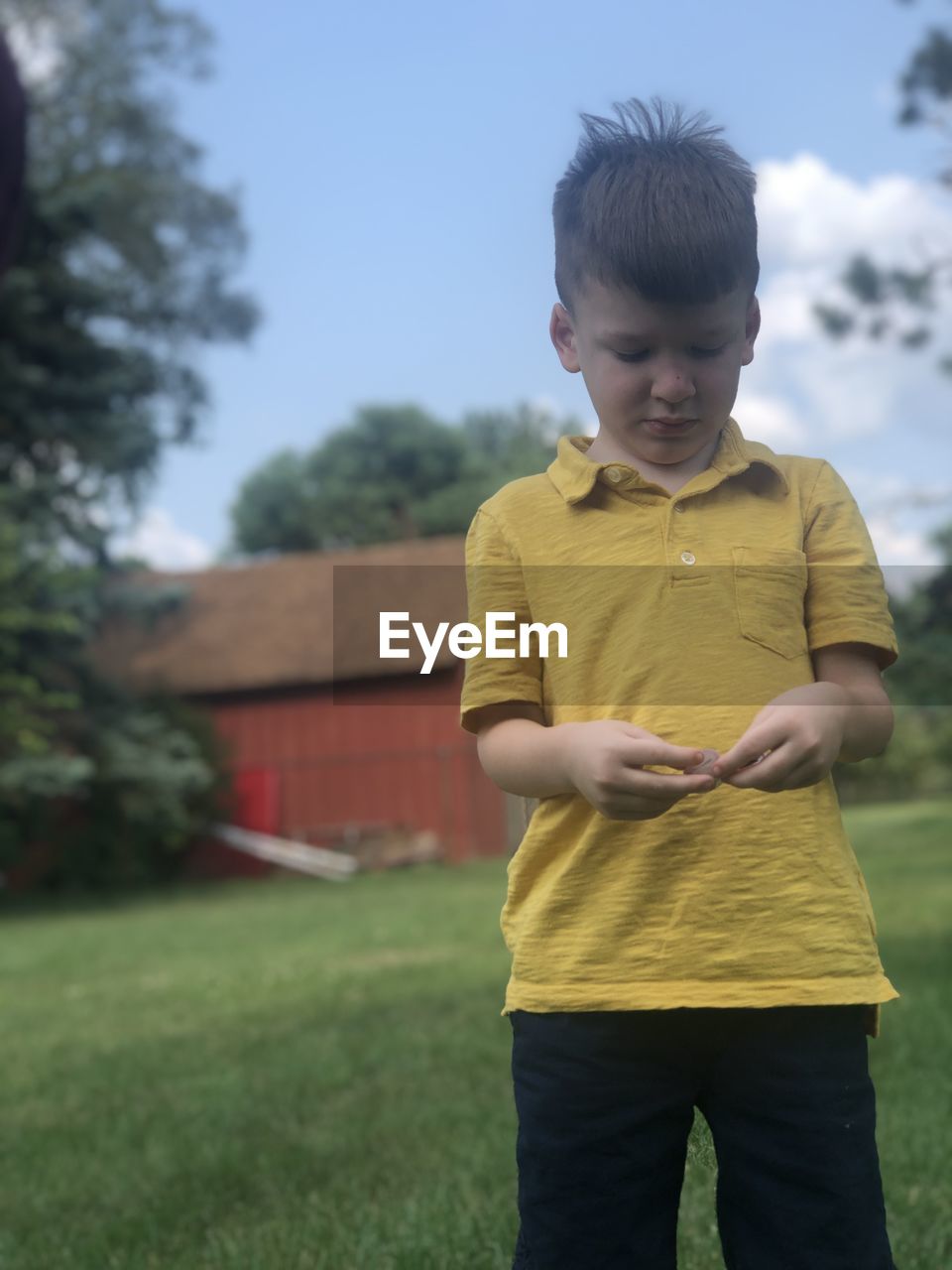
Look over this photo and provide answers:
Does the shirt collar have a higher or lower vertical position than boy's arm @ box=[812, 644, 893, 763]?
higher

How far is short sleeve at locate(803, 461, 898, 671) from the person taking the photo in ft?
5.44

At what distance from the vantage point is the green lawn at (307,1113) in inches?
115

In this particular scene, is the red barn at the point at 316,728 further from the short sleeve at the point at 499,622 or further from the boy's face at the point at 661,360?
the boy's face at the point at 661,360

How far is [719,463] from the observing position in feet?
5.54

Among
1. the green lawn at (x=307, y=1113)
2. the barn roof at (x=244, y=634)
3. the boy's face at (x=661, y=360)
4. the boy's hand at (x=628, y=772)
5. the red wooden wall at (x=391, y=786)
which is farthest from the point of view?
the barn roof at (x=244, y=634)

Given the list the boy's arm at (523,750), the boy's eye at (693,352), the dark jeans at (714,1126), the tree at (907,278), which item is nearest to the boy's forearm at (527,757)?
the boy's arm at (523,750)

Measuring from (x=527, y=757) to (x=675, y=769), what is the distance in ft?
0.64

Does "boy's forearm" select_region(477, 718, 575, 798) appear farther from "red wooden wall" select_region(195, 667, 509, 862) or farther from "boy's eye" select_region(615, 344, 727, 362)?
"red wooden wall" select_region(195, 667, 509, 862)

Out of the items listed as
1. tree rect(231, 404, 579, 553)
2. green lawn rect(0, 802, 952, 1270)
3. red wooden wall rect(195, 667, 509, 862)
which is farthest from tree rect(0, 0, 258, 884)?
tree rect(231, 404, 579, 553)

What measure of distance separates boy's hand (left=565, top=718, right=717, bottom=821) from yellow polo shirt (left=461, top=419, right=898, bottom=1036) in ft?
0.38

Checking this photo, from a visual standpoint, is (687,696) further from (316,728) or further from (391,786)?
(316,728)

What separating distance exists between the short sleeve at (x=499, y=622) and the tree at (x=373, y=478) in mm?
35611

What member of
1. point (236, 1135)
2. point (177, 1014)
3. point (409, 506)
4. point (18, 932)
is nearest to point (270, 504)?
point (409, 506)

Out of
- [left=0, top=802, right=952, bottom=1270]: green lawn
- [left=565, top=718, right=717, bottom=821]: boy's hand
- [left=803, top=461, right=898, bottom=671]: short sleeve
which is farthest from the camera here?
[left=0, top=802, right=952, bottom=1270]: green lawn
